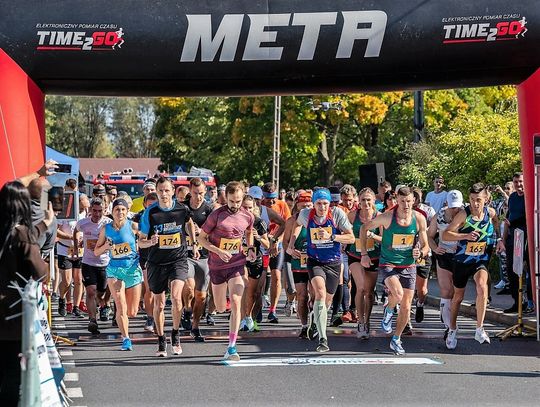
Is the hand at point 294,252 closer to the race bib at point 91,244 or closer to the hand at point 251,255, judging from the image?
the hand at point 251,255

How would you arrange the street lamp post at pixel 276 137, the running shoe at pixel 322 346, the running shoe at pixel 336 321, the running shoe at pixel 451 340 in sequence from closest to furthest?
the running shoe at pixel 322 346
the running shoe at pixel 451 340
the running shoe at pixel 336 321
the street lamp post at pixel 276 137

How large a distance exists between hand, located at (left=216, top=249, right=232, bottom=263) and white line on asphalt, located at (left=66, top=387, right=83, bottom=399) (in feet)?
8.34

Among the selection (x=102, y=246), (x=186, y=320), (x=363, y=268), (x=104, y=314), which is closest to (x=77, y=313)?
(x=104, y=314)

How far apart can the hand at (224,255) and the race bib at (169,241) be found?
500 mm

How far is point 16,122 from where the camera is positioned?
11852 mm

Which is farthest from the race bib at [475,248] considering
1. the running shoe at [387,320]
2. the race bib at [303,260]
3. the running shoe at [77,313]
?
the running shoe at [77,313]

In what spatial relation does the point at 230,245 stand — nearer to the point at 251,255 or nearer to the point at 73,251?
the point at 251,255

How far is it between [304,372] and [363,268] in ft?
11.1

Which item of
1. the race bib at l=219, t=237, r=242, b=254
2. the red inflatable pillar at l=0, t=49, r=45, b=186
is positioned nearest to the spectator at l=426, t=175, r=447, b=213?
the race bib at l=219, t=237, r=242, b=254

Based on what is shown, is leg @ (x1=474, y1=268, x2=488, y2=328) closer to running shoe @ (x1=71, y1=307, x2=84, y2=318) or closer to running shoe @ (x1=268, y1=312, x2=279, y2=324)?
running shoe @ (x1=268, y1=312, x2=279, y2=324)

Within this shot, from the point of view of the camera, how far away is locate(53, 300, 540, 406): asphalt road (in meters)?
9.12

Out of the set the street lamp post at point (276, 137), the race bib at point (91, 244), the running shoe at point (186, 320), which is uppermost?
the street lamp post at point (276, 137)

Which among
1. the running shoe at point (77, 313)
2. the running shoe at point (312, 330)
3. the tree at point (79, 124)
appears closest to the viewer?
the running shoe at point (312, 330)

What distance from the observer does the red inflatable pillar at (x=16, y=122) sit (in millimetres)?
11688
